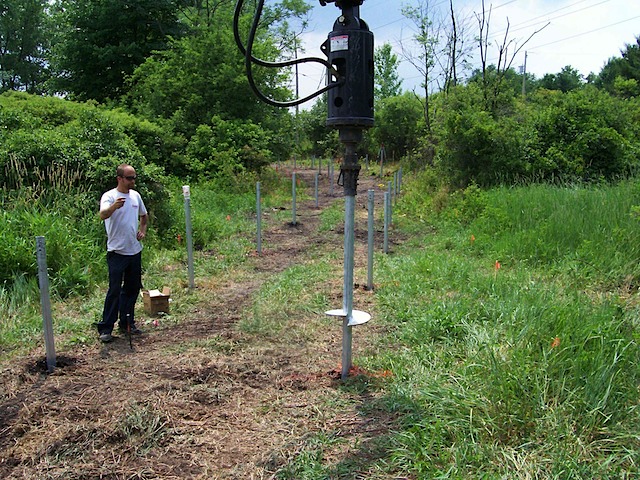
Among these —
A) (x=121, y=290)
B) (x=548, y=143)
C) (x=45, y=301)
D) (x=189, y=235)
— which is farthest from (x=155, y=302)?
(x=548, y=143)

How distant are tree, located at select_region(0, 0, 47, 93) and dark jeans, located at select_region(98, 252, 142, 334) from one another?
133ft

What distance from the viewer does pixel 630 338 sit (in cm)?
352

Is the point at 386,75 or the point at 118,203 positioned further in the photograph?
the point at 386,75

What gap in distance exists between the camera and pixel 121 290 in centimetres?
507

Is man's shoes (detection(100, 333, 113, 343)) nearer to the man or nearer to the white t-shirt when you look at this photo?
the man

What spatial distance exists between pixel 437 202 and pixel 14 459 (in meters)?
11.4

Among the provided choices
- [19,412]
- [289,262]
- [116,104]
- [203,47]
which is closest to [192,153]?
[203,47]

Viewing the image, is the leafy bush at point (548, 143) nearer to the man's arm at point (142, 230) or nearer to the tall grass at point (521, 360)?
the tall grass at point (521, 360)

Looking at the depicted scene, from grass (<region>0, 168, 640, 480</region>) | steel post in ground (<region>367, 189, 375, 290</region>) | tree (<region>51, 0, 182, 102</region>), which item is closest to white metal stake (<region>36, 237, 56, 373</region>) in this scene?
grass (<region>0, 168, 640, 480</region>)

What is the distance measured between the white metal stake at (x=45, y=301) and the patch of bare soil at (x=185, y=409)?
0.40 ft

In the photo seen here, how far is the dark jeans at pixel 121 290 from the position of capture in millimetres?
4859

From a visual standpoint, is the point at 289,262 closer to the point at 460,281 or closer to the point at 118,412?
the point at 460,281

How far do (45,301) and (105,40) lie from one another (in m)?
21.3

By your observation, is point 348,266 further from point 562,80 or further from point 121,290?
point 562,80
